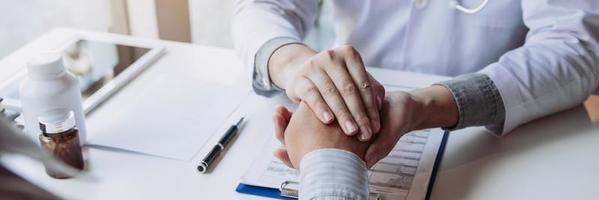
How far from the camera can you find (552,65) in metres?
1.17

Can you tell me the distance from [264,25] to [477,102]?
1.35 feet

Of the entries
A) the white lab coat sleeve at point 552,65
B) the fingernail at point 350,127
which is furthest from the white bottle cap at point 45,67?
the white lab coat sleeve at point 552,65

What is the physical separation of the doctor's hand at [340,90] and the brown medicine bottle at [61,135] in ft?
1.06

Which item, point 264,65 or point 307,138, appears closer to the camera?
point 307,138

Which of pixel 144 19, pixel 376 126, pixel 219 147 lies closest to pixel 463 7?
pixel 376 126

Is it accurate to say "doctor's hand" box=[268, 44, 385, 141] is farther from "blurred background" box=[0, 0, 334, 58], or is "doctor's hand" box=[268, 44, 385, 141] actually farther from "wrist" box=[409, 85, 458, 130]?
"blurred background" box=[0, 0, 334, 58]

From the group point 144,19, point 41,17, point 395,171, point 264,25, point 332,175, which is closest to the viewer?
point 332,175

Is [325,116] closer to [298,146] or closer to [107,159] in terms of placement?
[298,146]

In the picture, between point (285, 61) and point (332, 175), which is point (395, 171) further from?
point (285, 61)

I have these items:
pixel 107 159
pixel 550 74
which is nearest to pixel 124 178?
pixel 107 159

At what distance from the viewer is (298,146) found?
0.98m

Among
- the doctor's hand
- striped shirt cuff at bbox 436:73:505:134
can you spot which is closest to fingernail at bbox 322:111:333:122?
the doctor's hand

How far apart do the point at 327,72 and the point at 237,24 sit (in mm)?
349

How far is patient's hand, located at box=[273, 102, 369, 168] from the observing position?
0.96 meters
